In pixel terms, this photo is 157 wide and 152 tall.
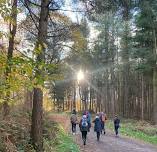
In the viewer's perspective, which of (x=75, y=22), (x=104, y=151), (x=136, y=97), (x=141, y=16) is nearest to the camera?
(x=75, y=22)

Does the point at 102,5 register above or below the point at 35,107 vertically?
above

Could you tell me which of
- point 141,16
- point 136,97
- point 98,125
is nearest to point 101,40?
point 136,97

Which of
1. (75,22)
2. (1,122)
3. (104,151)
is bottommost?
(104,151)

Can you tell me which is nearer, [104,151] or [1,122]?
[1,122]

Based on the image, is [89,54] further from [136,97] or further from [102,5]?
[102,5]

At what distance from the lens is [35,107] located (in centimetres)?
1493

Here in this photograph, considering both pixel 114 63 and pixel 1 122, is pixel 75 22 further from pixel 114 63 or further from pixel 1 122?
pixel 114 63

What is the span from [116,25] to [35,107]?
42142mm

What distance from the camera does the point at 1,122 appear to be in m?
14.9

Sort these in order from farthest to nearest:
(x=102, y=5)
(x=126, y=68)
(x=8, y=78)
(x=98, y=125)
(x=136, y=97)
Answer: (x=136, y=97) < (x=126, y=68) < (x=98, y=125) < (x=102, y=5) < (x=8, y=78)

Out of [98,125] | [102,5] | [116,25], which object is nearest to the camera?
[102,5]

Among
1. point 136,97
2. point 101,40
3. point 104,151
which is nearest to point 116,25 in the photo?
point 101,40

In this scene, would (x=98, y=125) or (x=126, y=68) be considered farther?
(x=126, y=68)

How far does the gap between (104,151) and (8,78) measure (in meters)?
14.4
